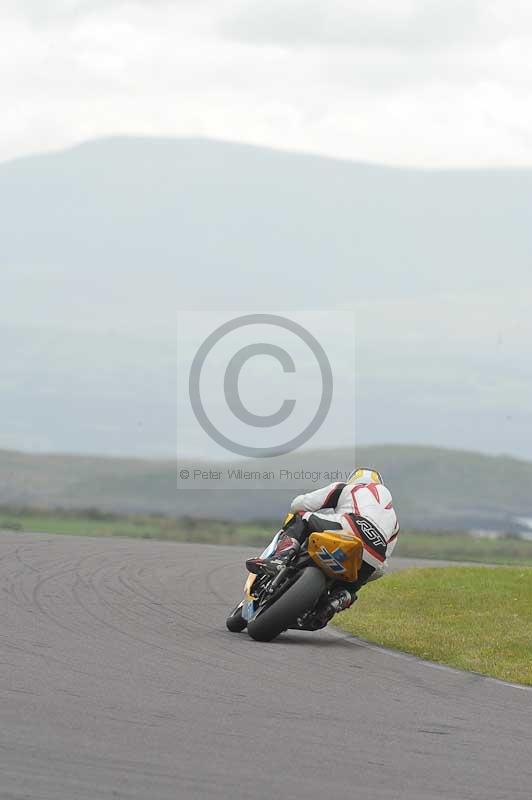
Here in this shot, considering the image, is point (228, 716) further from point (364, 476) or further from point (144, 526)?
point (144, 526)

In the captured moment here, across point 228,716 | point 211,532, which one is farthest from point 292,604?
point 211,532

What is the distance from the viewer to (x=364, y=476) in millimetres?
12844

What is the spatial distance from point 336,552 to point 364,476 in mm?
886

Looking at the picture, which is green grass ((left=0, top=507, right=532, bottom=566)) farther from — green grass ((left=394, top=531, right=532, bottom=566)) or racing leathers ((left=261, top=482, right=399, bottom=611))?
racing leathers ((left=261, top=482, right=399, bottom=611))

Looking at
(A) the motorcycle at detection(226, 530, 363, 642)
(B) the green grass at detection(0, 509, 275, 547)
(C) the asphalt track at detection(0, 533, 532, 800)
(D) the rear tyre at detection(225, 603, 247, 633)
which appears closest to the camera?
(C) the asphalt track at detection(0, 533, 532, 800)

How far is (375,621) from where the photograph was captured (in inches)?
583

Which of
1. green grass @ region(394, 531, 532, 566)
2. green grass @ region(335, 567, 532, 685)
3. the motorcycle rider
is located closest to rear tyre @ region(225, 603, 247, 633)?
the motorcycle rider

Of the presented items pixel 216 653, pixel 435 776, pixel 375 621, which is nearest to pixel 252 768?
pixel 435 776

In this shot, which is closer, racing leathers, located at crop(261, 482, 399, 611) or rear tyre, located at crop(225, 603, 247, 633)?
racing leathers, located at crop(261, 482, 399, 611)

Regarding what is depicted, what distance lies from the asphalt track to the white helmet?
4.77ft

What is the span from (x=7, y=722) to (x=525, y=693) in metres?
4.02

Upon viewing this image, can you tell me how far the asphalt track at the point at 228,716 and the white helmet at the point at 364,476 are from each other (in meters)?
1.45

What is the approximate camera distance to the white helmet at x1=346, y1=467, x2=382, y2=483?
1281cm

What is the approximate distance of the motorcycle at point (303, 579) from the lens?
Answer: 12195 mm
